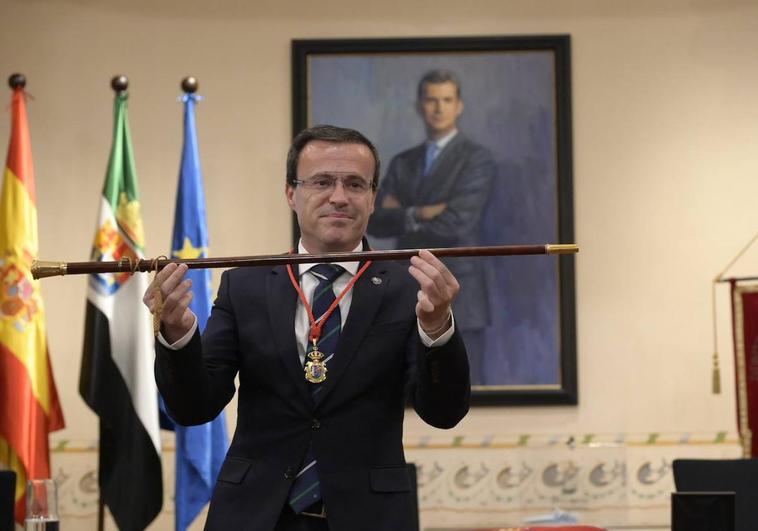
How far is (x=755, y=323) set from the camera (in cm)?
488

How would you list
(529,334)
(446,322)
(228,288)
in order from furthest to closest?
(529,334) < (228,288) < (446,322)

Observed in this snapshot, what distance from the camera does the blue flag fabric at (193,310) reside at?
4.57 meters

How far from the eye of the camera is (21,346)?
177 inches

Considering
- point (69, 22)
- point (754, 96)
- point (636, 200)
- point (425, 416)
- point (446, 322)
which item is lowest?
point (425, 416)

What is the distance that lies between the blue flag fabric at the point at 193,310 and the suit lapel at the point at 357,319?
2334 mm

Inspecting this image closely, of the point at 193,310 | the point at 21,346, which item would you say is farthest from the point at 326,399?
the point at 21,346

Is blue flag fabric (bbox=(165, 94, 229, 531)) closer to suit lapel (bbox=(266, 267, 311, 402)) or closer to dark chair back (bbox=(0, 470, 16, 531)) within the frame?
dark chair back (bbox=(0, 470, 16, 531))

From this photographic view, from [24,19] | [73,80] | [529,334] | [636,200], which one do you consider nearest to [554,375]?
[529,334]

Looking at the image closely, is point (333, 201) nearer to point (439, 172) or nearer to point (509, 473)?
point (439, 172)

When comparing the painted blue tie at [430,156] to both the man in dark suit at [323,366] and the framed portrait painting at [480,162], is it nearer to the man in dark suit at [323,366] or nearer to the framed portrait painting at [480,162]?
the framed portrait painting at [480,162]

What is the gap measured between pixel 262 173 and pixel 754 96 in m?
2.43

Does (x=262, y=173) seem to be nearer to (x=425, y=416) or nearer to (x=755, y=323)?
(x=755, y=323)

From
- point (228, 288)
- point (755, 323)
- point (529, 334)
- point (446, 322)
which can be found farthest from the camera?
point (529, 334)

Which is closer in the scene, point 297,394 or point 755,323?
point 297,394
